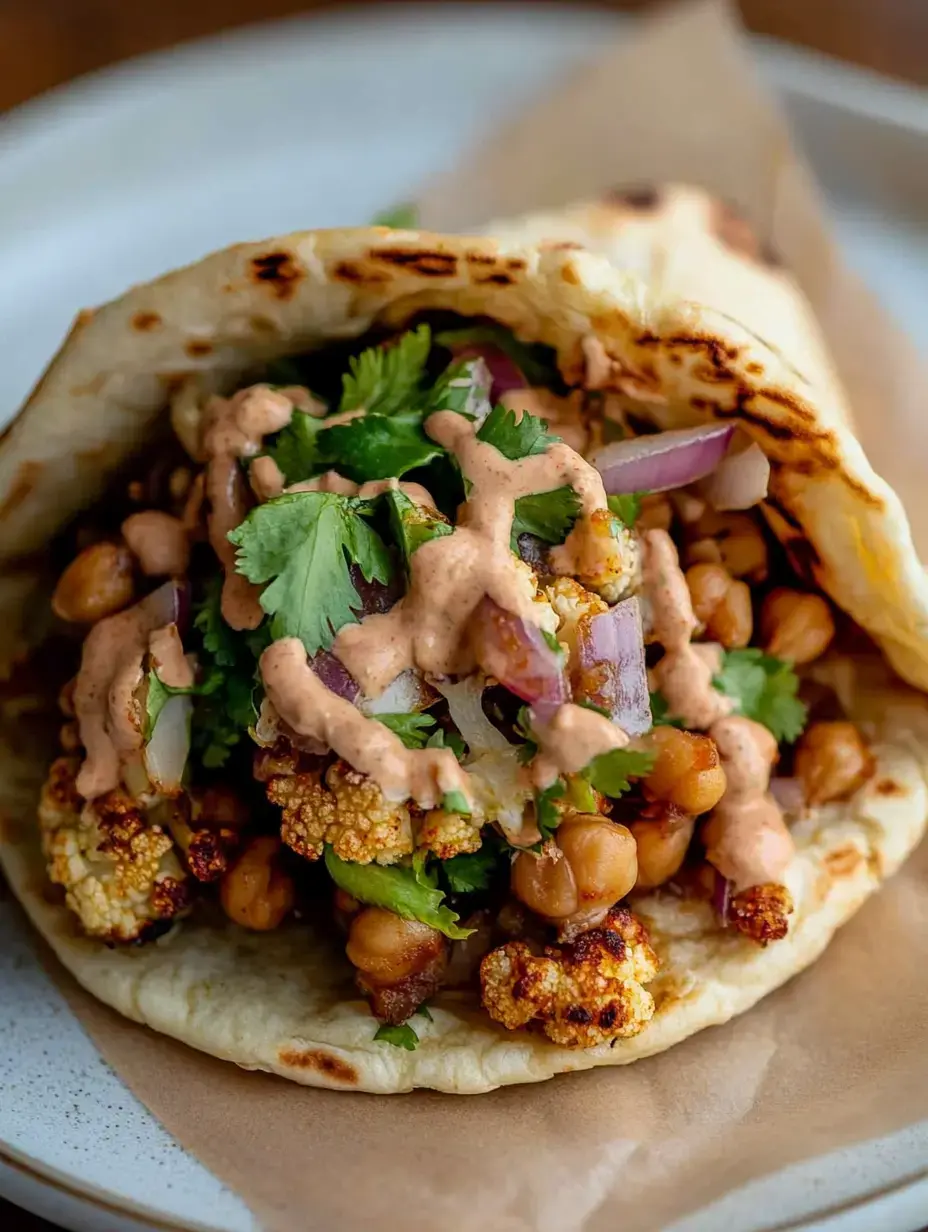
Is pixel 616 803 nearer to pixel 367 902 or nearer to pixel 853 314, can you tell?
pixel 367 902

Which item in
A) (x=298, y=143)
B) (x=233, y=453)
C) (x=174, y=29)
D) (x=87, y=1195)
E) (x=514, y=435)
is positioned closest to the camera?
(x=87, y=1195)

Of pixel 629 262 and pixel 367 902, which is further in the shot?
pixel 629 262

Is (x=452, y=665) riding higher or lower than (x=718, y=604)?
higher

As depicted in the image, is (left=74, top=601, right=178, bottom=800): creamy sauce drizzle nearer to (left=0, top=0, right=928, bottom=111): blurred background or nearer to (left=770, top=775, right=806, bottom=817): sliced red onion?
(left=770, top=775, right=806, bottom=817): sliced red onion

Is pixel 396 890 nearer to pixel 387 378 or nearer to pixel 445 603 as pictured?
pixel 445 603

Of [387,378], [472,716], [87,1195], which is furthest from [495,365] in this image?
[87,1195]

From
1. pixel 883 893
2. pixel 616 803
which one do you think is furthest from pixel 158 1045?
pixel 883 893
